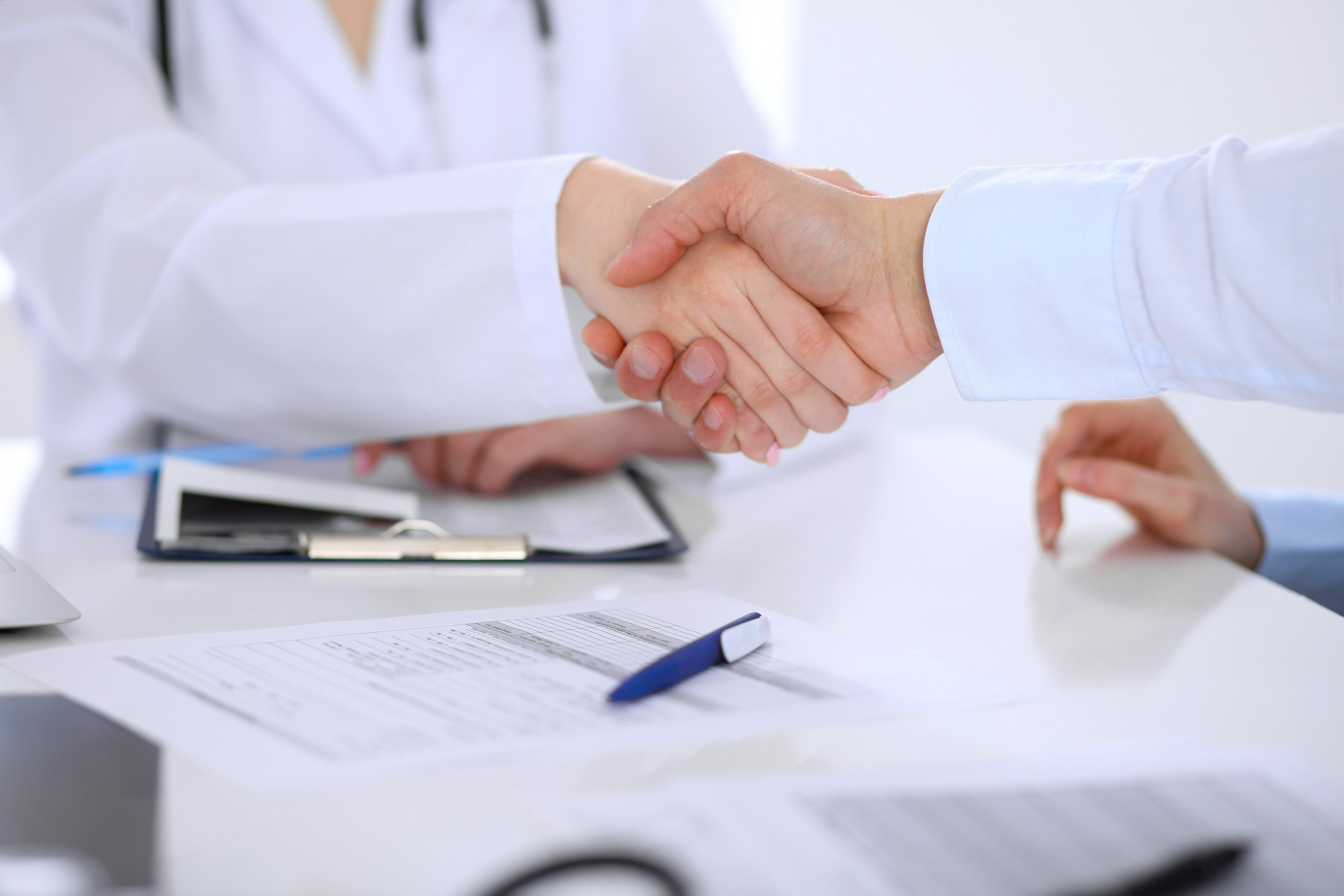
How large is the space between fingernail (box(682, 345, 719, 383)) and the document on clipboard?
11cm

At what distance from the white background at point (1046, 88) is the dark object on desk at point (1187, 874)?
2298 millimetres

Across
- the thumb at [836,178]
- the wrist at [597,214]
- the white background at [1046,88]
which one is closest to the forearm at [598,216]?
the wrist at [597,214]

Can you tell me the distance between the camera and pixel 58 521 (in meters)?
0.77

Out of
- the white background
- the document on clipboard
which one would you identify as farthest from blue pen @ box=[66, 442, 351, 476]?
the white background

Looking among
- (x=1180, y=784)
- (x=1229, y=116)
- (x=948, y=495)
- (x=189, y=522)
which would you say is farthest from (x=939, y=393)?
(x=1180, y=784)

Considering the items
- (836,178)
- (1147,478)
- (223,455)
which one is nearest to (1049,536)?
(1147,478)

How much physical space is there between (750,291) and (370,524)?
1.08 ft

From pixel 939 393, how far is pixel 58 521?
2.33 meters

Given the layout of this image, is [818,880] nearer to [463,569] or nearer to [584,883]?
[584,883]

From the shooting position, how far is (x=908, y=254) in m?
0.71

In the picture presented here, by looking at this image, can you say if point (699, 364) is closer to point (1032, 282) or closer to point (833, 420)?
point (833, 420)

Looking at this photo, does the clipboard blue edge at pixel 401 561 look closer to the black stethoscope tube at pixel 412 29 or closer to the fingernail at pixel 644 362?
the fingernail at pixel 644 362

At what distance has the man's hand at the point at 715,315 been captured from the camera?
770 millimetres

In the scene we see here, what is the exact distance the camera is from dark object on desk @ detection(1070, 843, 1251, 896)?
0.96 feet
